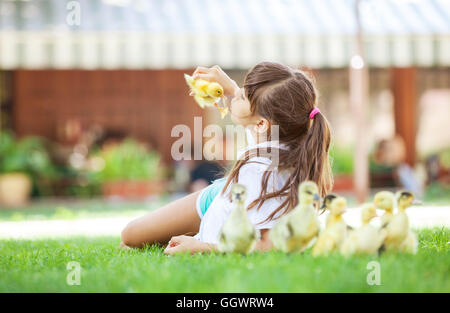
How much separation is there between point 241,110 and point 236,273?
1.18m

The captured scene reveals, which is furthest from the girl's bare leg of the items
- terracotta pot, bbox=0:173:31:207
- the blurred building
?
terracotta pot, bbox=0:173:31:207

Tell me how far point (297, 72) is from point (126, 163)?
6.80 metres

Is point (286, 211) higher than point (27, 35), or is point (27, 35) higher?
point (27, 35)

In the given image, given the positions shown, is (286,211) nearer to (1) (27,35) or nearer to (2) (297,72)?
(2) (297,72)

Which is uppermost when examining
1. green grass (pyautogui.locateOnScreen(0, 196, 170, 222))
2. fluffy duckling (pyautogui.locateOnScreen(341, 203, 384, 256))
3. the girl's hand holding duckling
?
the girl's hand holding duckling

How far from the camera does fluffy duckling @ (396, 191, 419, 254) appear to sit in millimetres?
2635

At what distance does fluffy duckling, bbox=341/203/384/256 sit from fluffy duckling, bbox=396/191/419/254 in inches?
5.1

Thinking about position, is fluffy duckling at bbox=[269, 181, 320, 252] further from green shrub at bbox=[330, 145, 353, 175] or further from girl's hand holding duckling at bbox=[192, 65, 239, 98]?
green shrub at bbox=[330, 145, 353, 175]

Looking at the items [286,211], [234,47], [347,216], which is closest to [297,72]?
[286,211]

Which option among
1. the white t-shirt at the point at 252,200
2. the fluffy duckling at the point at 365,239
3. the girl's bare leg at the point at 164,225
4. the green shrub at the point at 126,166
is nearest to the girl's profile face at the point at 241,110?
the white t-shirt at the point at 252,200

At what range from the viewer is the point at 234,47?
340 inches

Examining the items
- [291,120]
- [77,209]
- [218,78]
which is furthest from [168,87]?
[291,120]

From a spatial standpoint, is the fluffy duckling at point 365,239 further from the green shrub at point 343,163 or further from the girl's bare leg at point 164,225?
the green shrub at point 343,163
